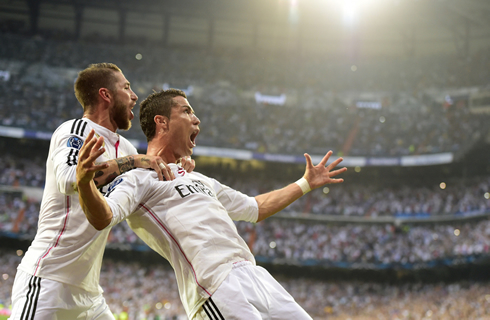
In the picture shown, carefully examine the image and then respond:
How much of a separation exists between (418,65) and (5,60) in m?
32.7

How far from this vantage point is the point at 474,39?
33.5m

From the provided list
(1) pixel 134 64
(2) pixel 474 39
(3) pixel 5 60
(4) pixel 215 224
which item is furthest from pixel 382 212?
(3) pixel 5 60

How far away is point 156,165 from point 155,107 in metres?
0.58

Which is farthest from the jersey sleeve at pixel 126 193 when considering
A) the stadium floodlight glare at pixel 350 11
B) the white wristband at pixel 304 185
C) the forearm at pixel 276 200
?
the stadium floodlight glare at pixel 350 11

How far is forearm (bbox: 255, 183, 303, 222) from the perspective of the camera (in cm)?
347

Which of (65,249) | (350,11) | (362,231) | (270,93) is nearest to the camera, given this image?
(65,249)

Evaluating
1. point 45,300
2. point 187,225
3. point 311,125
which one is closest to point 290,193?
point 187,225

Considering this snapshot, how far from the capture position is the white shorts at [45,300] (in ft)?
9.46

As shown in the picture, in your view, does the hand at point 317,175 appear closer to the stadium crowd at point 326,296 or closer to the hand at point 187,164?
the hand at point 187,164

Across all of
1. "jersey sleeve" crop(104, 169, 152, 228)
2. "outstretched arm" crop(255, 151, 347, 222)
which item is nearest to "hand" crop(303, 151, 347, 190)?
"outstretched arm" crop(255, 151, 347, 222)

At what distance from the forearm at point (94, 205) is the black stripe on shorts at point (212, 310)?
0.76 metres

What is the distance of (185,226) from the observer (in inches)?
104

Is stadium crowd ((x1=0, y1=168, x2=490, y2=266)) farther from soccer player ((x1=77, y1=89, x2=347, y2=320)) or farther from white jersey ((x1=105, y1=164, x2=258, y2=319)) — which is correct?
white jersey ((x1=105, y1=164, x2=258, y2=319))

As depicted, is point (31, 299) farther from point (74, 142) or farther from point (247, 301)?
point (247, 301)
